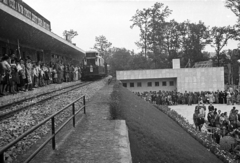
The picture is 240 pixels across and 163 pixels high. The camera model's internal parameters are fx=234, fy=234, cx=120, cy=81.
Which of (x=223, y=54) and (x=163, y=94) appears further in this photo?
(x=223, y=54)

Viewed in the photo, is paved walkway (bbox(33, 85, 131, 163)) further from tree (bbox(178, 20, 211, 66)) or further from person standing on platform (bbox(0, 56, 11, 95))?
tree (bbox(178, 20, 211, 66))

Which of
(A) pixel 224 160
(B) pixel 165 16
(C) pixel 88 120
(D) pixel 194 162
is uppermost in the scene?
(B) pixel 165 16

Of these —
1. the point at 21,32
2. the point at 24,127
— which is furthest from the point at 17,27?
the point at 24,127

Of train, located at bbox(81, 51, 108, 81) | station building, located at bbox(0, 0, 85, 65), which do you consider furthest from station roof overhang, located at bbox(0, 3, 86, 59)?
train, located at bbox(81, 51, 108, 81)

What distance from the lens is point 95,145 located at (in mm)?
5348

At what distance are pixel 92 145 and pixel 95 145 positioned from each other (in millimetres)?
68

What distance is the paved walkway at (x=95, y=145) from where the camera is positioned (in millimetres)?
4598

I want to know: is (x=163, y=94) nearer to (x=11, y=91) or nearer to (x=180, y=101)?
(x=180, y=101)

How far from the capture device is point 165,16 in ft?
162

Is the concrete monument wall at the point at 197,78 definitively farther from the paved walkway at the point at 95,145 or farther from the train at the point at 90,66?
the paved walkway at the point at 95,145

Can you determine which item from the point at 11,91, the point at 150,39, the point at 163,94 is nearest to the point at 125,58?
the point at 150,39

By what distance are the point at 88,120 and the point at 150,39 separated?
4269 centimetres

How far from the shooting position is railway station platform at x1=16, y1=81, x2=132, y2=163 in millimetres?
4590

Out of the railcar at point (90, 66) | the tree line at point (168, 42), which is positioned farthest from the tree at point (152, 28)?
the railcar at point (90, 66)
